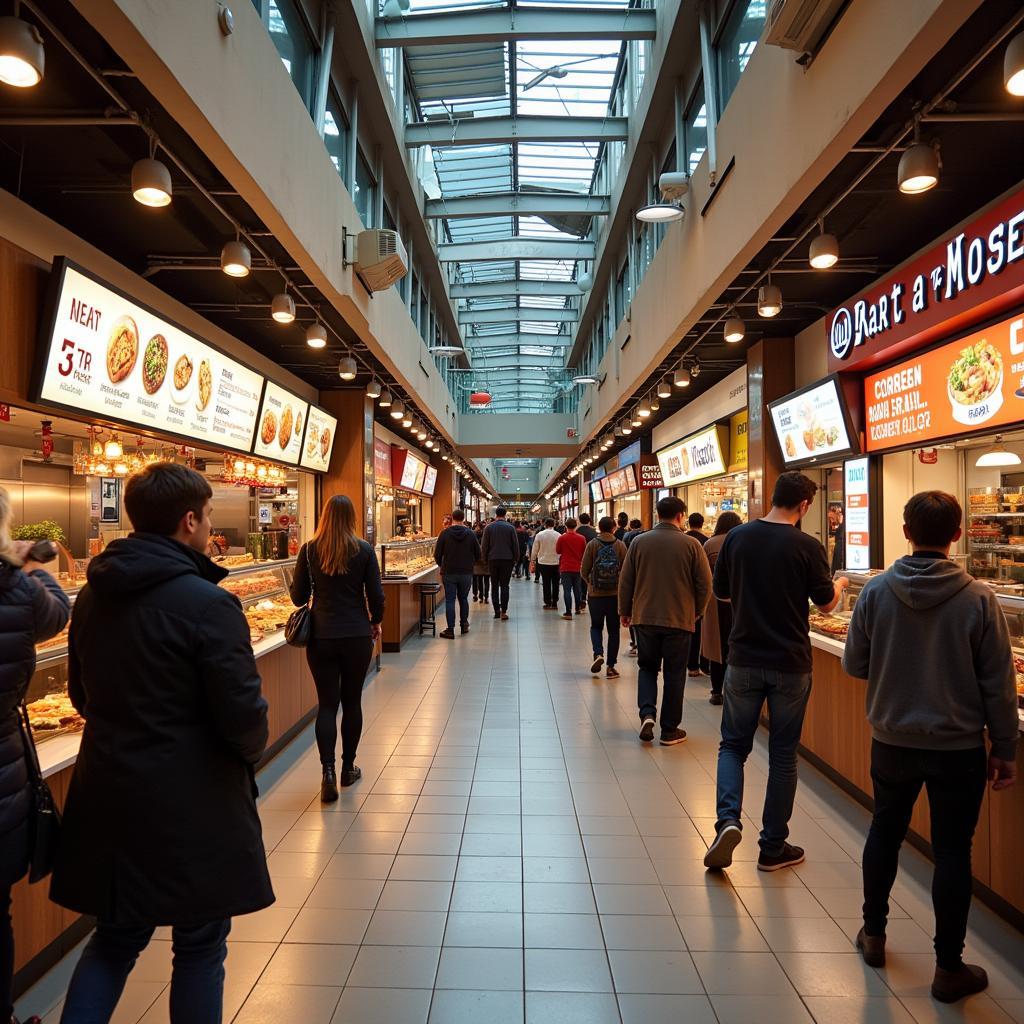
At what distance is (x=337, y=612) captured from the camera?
4418 mm

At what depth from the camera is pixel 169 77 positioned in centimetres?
318

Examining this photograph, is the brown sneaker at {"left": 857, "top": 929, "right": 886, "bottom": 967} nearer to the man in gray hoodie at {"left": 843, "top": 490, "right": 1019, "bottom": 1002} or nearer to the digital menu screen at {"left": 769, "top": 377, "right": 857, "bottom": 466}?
the man in gray hoodie at {"left": 843, "top": 490, "right": 1019, "bottom": 1002}

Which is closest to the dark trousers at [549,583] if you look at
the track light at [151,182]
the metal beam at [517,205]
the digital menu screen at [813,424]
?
the metal beam at [517,205]

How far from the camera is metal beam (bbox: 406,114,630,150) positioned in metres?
9.35

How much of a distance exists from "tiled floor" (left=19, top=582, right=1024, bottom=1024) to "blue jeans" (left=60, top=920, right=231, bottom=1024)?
0.62 m

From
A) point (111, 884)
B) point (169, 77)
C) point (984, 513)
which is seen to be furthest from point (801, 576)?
point (984, 513)

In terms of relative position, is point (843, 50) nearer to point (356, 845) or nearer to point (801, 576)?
point (801, 576)

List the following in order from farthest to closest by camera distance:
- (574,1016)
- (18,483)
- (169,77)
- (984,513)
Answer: (18,483) → (984,513) → (169,77) → (574,1016)

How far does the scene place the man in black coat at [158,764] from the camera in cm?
182

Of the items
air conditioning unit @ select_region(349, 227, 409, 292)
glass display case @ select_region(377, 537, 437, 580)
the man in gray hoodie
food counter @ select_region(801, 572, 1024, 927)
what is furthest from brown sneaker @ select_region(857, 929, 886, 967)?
glass display case @ select_region(377, 537, 437, 580)

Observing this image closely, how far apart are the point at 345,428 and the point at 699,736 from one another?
6938 mm

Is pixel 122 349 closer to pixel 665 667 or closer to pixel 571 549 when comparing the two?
pixel 665 667

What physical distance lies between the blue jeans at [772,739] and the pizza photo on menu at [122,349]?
4224 millimetres

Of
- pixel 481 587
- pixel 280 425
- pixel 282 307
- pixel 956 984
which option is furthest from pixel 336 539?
pixel 481 587
